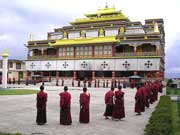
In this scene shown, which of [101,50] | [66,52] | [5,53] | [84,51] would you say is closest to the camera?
[5,53]

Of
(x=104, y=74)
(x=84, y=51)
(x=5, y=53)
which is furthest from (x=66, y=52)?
(x=5, y=53)

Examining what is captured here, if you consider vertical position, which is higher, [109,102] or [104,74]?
[104,74]

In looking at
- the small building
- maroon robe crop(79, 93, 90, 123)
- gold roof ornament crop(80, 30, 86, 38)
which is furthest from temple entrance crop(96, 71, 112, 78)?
maroon robe crop(79, 93, 90, 123)

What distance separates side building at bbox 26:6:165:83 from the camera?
169ft

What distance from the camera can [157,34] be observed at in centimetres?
5081

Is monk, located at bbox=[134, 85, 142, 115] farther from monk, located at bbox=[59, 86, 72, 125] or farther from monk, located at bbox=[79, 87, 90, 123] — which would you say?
monk, located at bbox=[59, 86, 72, 125]

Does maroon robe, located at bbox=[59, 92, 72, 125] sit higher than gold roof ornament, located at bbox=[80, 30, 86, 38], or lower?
lower

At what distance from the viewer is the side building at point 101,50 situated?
5156 centimetres

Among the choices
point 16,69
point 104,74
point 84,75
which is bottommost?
point 84,75

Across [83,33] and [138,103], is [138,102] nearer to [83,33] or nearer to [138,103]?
[138,103]

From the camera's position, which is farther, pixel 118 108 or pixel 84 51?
pixel 84 51

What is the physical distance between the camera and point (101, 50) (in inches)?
2183

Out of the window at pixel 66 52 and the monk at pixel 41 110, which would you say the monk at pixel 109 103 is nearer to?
the monk at pixel 41 110

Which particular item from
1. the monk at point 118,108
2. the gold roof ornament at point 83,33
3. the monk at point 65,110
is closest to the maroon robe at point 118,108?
the monk at point 118,108
